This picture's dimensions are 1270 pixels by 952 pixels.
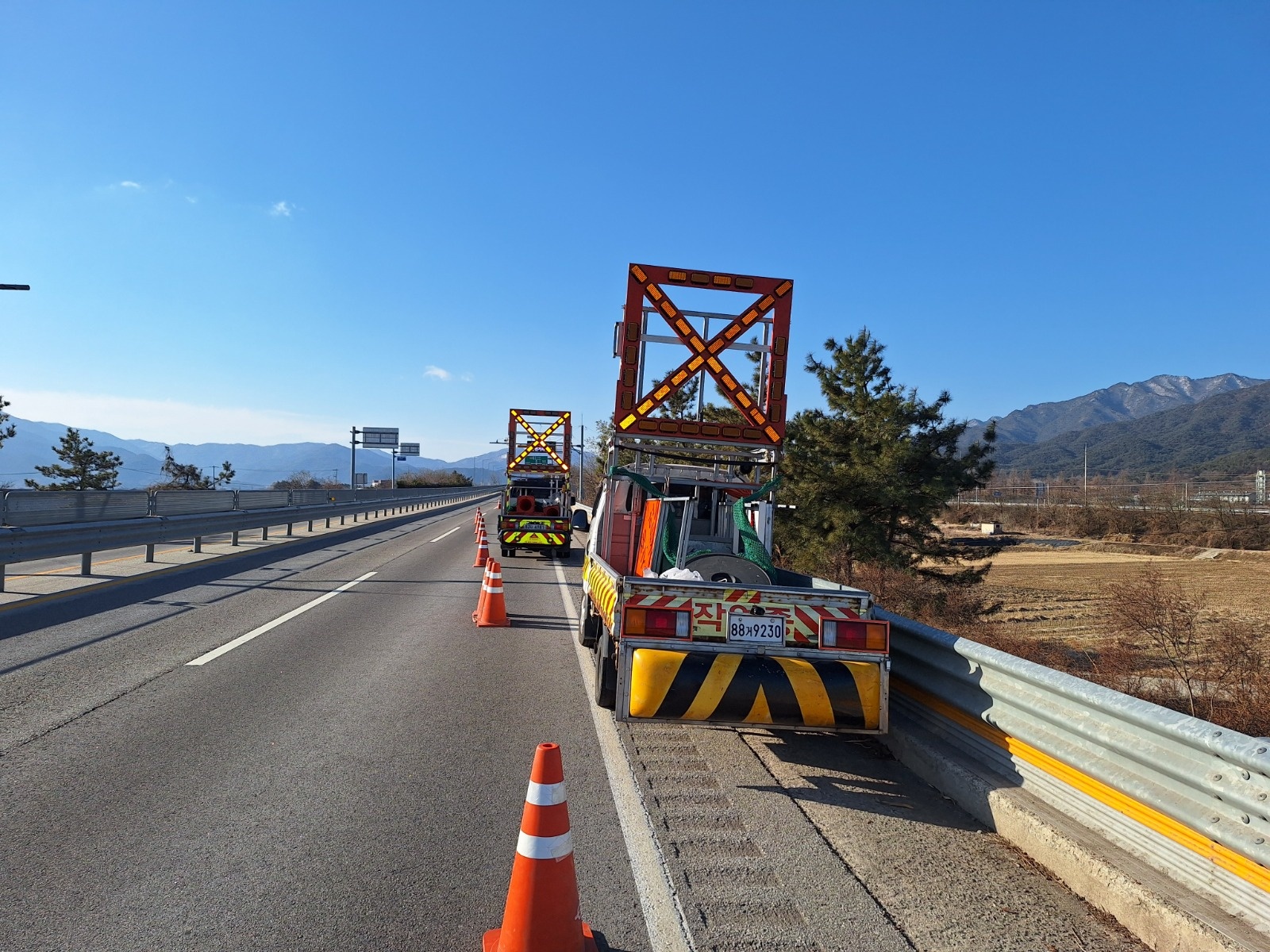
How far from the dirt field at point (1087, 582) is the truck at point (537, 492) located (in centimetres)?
1109

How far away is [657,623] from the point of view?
549 centimetres

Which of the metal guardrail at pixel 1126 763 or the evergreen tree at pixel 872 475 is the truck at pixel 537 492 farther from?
the metal guardrail at pixel 1126 763

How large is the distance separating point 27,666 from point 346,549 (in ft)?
48.3

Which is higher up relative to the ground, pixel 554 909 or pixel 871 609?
pixel 871 609

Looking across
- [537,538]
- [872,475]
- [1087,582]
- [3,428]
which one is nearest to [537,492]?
[537,538]

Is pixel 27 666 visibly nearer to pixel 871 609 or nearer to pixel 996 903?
pixel 871 609

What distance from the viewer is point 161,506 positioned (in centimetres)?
2238

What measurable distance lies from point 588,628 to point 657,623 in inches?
144

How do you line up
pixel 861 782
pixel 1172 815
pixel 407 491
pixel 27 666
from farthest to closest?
1. pixel 407 491
2. pixel 27 666
3. pixel 861 782
4. pixel 1172 815

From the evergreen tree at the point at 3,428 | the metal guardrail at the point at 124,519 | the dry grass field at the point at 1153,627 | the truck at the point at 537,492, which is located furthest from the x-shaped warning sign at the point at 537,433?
the evergreen tree at the point at 3,428

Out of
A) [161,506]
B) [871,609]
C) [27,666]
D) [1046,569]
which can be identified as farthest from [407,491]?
[871,609]

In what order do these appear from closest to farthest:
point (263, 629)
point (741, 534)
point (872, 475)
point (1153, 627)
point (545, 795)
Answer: point (545, 795)
point (741, 534)
point (263, 629)
point (1153, 627)
point (872, 475)

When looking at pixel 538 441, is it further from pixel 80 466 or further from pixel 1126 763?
pixel 80 466

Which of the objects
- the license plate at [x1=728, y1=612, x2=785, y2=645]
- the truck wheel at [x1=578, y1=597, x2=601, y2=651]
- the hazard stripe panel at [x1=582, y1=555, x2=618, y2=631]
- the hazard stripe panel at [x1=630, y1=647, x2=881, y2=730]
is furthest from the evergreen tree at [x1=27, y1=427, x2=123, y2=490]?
the license plate at [x1=728, y1=612, x2=785, y2=645]
